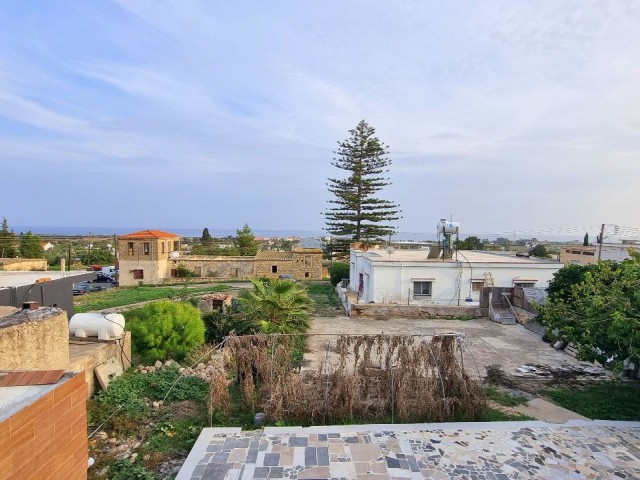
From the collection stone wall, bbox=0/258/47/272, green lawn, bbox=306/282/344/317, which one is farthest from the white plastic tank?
stone wall, bbox=0/258/47/272

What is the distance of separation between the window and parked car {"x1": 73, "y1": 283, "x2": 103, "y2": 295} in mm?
18600

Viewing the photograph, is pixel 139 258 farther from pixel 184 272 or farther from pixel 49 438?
pixel 49 438

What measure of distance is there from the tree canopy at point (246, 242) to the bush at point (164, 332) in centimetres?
2639

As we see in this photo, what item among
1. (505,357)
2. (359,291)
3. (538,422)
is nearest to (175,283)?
(359,291)

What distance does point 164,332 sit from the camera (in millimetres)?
8195

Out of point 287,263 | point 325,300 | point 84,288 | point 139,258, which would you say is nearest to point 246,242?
point 287,263

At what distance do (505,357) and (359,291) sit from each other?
830 cm

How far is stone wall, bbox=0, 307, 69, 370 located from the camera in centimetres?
489

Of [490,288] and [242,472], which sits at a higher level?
[490,288]

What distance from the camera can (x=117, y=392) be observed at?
6484mm

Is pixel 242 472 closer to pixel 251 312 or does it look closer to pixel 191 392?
pixel 191 392

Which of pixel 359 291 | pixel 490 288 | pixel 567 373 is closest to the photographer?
pixel 567 373

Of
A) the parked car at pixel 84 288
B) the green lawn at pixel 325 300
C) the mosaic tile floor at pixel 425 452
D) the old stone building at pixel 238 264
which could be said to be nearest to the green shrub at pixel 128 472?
the mosaic tile floor at pixel 425 452

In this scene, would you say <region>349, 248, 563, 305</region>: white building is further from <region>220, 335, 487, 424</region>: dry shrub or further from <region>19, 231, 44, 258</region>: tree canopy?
<region>19, 231, 44, 258</region>: tree canopy
